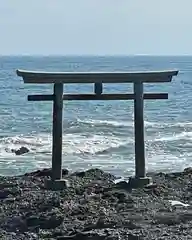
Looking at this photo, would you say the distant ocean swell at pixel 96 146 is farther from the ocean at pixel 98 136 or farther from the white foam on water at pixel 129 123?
the white foam on water at pixel 129 123

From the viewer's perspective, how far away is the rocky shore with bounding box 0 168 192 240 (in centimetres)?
1074

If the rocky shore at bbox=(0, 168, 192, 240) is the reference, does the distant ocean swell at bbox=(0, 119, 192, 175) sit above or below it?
above

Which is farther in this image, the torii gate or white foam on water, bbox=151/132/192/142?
white foam on water, bbox=151/132/192/142

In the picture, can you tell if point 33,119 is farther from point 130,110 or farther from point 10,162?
point 10,162

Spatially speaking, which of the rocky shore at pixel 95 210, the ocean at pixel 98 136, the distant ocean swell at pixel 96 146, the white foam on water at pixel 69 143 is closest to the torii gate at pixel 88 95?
the rocky shore at pixel 95 210

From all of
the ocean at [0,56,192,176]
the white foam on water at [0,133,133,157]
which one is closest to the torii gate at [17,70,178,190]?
the ocean at [0,56,192,176]

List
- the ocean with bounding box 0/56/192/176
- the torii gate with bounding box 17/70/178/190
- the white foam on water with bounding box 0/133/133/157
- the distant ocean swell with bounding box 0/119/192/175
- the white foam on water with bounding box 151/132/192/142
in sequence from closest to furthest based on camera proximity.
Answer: the torii gate with bounding box 17/70/178/190 → the ocean with bounding box 0/56/192/176 → the distant ocean swell with bounding box 0/119/192/175 → the white foam on water with bounding box 0/133/133/157 → the white foam on water with bounding box 151/132/192/142

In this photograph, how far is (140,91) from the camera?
14.1 meters

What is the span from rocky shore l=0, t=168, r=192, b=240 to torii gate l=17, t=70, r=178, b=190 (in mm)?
324

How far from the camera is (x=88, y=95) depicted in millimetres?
13984

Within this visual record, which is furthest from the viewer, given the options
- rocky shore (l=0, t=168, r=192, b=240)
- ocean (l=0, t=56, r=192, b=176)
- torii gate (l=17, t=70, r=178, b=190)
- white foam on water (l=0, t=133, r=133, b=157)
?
white foam on water (l=0, t=133, r=133, b=157)

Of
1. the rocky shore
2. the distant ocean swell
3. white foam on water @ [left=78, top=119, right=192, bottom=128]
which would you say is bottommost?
the rocky shore

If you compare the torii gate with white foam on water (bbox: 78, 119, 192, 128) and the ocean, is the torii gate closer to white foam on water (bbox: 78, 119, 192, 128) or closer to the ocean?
the ocean

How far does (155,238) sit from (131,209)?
1.82 metres
